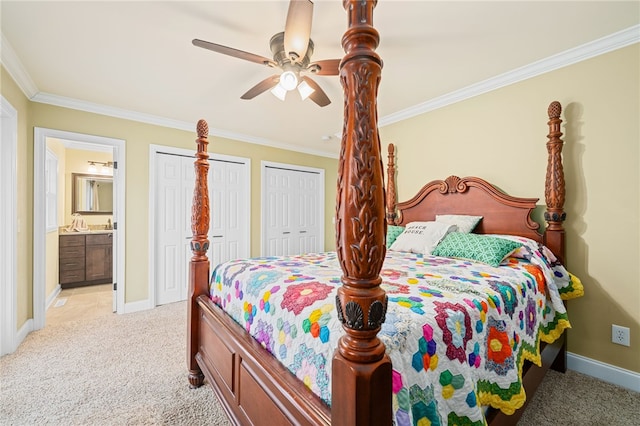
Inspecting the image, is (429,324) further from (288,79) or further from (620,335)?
(620,335)

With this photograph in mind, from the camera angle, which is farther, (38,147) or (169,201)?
(169,201)

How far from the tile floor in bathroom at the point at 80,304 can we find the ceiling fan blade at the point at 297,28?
359 cm

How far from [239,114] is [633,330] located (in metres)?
4.12

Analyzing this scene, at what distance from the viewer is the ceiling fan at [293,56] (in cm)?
152

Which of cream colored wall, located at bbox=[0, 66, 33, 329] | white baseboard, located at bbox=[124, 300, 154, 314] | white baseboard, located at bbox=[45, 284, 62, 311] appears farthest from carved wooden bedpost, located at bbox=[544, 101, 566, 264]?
white baseboard, located at bbox=[45, 284, 62, 311]

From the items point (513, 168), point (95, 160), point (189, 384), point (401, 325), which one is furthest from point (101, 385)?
point (95, 160)

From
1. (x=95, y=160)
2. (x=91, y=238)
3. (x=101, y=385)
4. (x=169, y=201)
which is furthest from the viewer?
(x=95, y=160)

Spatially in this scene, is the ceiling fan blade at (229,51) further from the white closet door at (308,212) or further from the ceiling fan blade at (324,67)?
the white closet door at (308,212)

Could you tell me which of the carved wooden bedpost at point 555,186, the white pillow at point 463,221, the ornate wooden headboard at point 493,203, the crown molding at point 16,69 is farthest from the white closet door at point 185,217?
the carved wooden bedpost at point 555,186

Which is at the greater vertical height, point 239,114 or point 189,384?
point 239,114

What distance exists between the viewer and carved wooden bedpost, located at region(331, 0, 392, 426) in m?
0.64

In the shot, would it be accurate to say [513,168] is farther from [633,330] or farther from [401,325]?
[401,325]

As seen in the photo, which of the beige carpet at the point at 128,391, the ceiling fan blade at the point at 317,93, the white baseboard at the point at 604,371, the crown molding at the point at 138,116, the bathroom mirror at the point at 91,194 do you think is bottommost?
the beige carpet at the point at 128,391

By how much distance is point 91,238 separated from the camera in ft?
15.0
